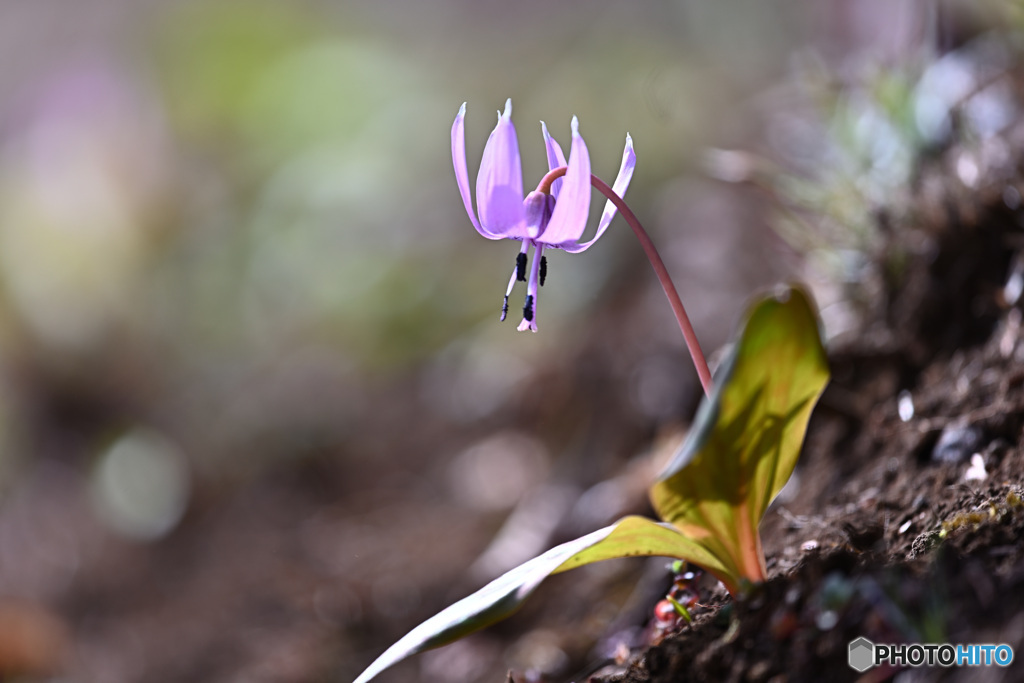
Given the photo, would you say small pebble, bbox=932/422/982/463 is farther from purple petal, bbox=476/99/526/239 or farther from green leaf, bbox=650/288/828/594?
purple petal, bbox=476/99/526/239

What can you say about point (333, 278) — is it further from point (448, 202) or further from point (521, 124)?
point (521, 124)

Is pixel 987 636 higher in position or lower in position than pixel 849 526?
lower

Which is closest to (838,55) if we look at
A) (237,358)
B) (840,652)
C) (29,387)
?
(840,652)

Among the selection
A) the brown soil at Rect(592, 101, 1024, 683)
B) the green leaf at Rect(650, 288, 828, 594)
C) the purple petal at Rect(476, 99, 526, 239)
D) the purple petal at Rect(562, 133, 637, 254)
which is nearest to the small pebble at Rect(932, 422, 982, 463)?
the brown soil at Rect(592, 101, 1024, 683)

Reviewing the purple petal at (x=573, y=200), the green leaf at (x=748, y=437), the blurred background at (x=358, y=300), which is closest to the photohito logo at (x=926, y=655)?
the green leaf at (x=748, y=437)

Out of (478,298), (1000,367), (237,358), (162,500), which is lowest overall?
(1000,367)

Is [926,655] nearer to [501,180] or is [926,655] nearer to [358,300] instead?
[501,180]
